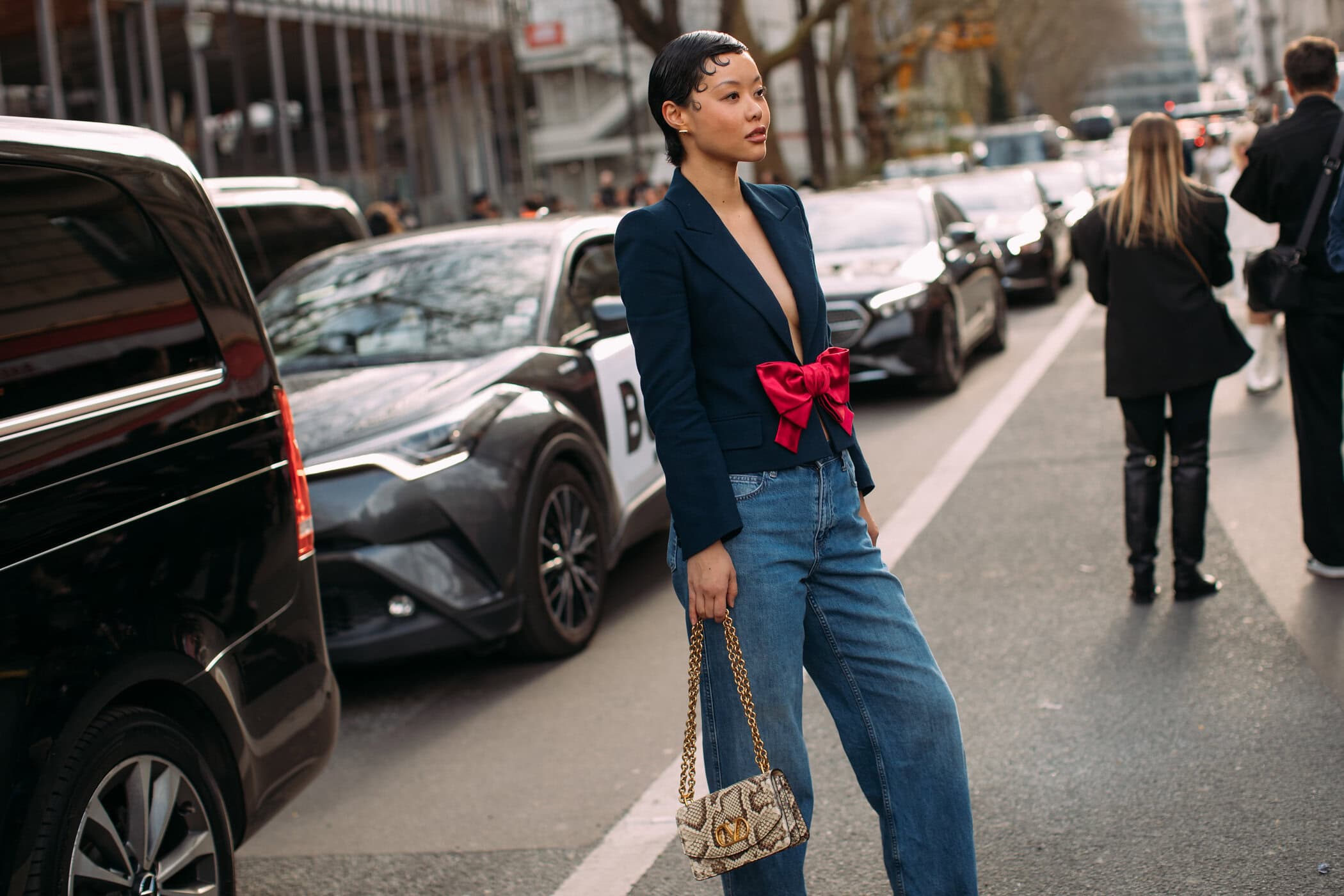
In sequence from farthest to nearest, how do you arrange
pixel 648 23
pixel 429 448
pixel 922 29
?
pixel 922 29
pixel 648 23
pixel 429 448

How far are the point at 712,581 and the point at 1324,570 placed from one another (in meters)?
3.92

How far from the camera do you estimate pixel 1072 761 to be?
4.34 metres

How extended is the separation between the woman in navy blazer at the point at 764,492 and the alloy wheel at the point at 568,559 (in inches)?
113

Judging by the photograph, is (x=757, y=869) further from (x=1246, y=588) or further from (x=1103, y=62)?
(x=1103, y=62)

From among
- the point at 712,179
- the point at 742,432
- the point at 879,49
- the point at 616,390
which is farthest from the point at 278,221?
the point at 879,49

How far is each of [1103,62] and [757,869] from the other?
119 meters

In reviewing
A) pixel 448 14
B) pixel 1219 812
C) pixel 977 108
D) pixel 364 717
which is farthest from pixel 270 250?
pixel 977 108

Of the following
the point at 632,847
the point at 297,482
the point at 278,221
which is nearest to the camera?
the point at 297,482

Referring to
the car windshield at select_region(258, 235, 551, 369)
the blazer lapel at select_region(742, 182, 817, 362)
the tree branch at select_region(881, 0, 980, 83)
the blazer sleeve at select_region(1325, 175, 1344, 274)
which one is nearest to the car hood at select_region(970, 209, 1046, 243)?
the car windshield at select_region(258, 235, 551, 369)

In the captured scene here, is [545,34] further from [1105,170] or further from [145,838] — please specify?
[145,838]

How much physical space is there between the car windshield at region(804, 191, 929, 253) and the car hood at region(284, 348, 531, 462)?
22.9ft

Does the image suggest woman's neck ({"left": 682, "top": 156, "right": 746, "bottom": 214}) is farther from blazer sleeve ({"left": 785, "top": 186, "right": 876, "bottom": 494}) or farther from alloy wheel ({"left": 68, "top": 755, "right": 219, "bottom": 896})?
alloy wheel ({"left": 68, "top": 755, "right": 219, "bottom": 896})

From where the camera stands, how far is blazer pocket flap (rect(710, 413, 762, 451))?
2.74 meters

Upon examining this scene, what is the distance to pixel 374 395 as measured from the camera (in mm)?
5777
